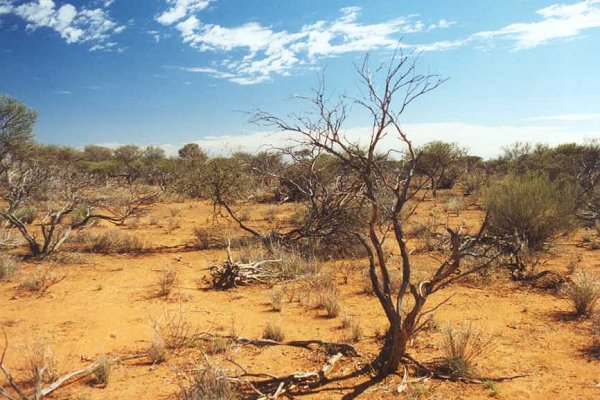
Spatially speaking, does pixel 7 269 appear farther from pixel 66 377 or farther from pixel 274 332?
pixel 274 332

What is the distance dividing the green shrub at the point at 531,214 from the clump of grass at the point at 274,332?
6.55 meters

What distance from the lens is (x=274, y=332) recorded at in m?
5.49

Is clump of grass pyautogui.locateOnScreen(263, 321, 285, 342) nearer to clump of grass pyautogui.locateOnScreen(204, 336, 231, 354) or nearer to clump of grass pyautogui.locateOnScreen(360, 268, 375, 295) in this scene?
clump of grass pyautogui.locateOnScreen(204, 336, 231, 354)

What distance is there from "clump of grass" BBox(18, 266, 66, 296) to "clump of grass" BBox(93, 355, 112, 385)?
12.7ft

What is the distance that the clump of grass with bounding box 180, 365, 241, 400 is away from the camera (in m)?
3.64

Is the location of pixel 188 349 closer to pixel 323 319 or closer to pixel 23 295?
pixel 323 319

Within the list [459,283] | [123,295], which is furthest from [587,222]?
[123,295]

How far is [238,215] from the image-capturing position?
17188 mm

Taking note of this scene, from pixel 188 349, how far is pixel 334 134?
326cm

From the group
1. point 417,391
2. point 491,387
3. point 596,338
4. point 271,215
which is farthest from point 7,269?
point 271,215

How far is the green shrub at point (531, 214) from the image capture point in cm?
993

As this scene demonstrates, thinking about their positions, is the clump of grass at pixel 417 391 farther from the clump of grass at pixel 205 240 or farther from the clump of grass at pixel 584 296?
the clump of grass at pixel 205 240

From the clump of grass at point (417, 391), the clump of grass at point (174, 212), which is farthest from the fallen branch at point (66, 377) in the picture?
the clump of grass at point (174, 212)

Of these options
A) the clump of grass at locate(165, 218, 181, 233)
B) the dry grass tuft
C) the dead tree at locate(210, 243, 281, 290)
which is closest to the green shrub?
the dead tree at locate(210, 243, 281, 290)
